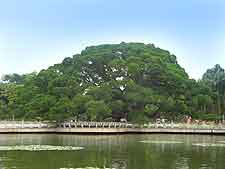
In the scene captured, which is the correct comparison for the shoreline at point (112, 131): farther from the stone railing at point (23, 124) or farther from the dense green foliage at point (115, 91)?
the dense green foliage at point (115, 91)

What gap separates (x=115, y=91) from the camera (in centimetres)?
6081

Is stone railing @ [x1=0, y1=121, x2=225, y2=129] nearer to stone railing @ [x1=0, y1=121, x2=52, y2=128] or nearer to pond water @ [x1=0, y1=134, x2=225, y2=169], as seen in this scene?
stone railing @ [x1=0, y1=121, x2=52, y2=128]

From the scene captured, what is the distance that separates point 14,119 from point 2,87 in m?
14.9

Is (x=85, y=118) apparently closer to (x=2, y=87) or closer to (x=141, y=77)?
(x=141, y=77)

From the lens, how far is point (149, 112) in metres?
61.1

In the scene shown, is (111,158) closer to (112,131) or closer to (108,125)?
(112,131)

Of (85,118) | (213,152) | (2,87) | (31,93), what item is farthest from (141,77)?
(213,152)

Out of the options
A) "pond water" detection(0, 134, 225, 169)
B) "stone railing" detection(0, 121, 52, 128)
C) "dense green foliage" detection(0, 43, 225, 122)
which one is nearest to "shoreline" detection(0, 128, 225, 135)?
"stone railing" detection(0, 121, 52, 128)

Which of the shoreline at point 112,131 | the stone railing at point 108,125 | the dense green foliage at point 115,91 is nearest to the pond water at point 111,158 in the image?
the shoreline at point 112,131

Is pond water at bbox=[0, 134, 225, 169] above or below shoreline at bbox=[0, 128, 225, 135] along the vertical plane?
below

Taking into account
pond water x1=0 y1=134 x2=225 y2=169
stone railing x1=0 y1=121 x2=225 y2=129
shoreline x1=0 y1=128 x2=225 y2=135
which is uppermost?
Answer: stone railing x1=0 y1=121 x2=225 y2=129

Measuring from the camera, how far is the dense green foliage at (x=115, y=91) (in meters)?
59.5

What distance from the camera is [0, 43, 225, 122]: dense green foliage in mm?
59469

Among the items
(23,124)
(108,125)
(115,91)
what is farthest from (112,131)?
(23,124)
